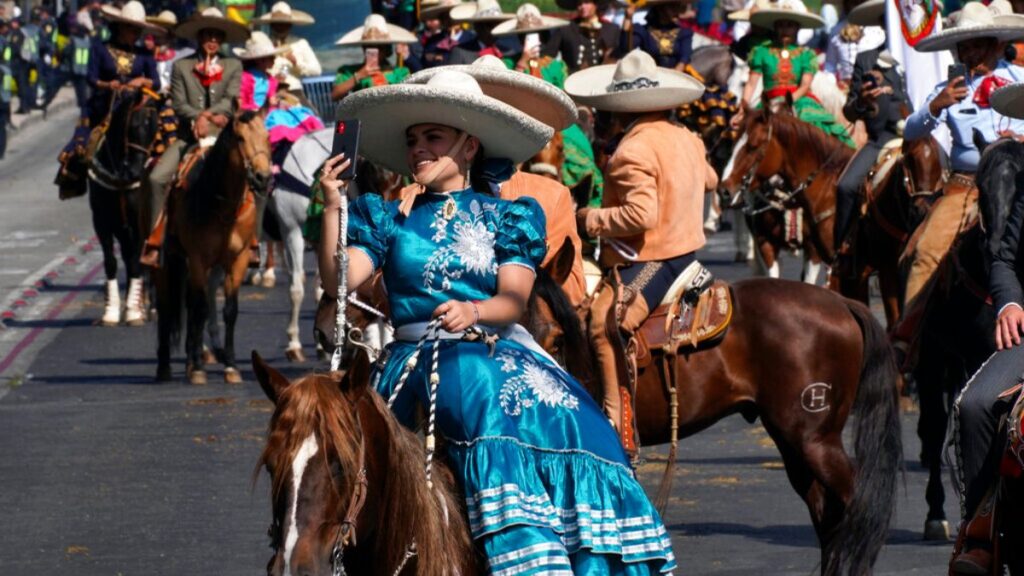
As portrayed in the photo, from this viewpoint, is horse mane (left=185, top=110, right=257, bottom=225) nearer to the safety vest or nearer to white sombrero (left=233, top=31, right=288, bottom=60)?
white sombrero (left=233, top=31, right=288, bottom=60)

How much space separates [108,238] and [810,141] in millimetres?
7290

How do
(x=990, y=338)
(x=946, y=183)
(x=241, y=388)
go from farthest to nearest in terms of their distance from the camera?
(x=241, y=388)
(x=946, y=183)
(x=990, y=338)

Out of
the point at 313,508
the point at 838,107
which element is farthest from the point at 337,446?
the point at 838,107

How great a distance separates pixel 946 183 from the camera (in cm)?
1332

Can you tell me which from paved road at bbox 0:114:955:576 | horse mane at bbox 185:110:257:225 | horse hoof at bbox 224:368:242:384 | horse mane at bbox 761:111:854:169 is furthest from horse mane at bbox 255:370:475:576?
horse mane at bbox 761:111:854:169

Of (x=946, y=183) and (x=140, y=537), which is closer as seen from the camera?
(x=140, y=537)

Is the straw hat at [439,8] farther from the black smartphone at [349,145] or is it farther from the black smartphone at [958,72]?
the black smartphone at [349,145]

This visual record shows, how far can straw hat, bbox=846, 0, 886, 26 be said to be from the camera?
19266 mm

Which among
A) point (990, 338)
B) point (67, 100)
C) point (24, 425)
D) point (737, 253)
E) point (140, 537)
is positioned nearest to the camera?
point (990, 338)

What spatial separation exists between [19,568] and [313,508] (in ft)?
17.2

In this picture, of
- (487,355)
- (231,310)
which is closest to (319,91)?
(231,310)

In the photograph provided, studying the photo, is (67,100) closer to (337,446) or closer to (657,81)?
(657,81)

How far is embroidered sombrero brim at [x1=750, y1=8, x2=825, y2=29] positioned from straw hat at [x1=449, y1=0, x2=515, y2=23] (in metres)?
2.48

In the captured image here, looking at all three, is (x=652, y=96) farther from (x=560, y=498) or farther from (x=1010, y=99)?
(x=560, y=498)
